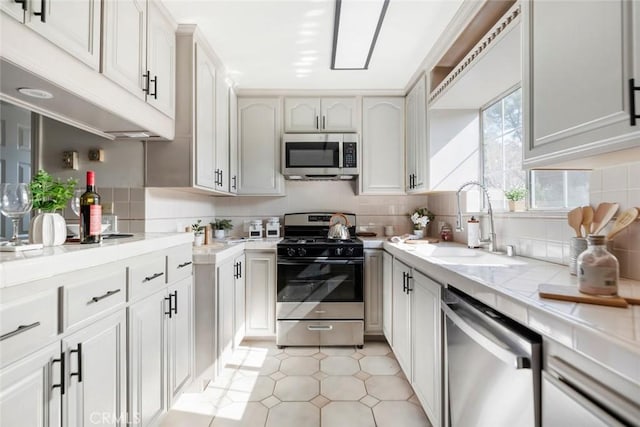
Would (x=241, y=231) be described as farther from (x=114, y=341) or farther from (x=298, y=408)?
(x=114, y=341)

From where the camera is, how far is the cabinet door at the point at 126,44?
1341 millimetres

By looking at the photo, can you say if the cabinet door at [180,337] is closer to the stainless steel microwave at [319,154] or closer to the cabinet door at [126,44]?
the cabinet door at [126,44]

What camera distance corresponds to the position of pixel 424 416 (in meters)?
1.76

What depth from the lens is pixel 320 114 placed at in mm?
3000

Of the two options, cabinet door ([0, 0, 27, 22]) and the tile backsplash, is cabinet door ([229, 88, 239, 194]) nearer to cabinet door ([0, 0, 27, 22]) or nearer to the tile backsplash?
cabinet door ([0, 0, 27, 22])

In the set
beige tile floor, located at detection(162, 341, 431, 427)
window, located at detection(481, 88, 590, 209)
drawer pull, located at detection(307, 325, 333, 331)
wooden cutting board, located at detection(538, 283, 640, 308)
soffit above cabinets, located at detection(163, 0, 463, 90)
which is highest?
soffit above cabinets, located at detection(163, 0, 463, 90)

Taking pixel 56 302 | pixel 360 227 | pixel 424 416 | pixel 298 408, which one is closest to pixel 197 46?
pixel 56 302

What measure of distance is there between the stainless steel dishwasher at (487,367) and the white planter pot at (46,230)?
157 centimetres

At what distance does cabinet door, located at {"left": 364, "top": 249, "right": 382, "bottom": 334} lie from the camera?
271 centimetres

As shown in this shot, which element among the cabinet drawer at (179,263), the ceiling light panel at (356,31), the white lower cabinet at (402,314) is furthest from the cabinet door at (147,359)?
the ceiling light panel at (356,31)

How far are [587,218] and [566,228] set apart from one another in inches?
9.6

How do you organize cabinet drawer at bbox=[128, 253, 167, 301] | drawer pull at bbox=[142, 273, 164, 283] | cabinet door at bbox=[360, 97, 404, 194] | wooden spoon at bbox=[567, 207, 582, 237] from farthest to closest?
1. cabinet door at bbox=[360, 97, 404, 194]
2. drawer pull at bbox=[142, 273, 164, 283]
3. cabinet drawer at bbox=[128, 253, 167, 301]
4. wooden spoon at bbox=[567, 207, 582, 237]

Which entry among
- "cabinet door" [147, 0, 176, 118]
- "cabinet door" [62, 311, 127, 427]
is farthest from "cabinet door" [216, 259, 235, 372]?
"cabinet door" [147, 0, 176, 118]

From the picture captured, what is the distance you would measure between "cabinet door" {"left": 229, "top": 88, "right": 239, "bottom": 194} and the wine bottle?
58.0 inches
